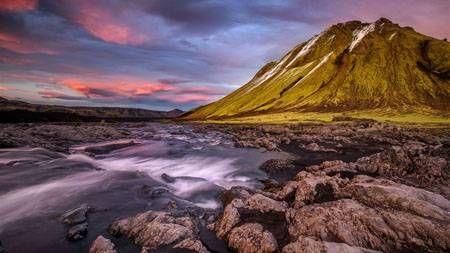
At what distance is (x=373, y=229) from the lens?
1083 cm

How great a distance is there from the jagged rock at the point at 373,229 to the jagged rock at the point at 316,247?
0.70 m

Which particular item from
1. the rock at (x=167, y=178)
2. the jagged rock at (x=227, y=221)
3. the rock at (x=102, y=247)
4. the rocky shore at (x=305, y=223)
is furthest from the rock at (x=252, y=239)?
the rock at (x=167, y=178)

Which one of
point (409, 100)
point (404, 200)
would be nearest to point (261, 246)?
point (404, 200)

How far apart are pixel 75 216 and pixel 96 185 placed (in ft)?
22.5

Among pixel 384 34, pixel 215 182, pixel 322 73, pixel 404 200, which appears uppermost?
pixel 384 34

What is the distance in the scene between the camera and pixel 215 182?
24609mm

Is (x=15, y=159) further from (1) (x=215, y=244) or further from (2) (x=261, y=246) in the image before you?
(2) (x=261, y=246)

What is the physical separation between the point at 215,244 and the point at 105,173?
1631 cm

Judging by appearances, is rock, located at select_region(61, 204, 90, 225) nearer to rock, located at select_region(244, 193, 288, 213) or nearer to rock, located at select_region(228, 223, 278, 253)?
rock, located at select_region(228, 223, 278, 253)

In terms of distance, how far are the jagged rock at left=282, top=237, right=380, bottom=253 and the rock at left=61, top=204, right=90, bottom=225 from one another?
31.3ft

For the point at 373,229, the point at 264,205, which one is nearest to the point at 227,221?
the point at 264,205

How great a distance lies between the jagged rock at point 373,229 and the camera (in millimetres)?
10297

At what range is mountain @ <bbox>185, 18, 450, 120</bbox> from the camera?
421ft

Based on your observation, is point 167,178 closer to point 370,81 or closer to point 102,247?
point 102,247
